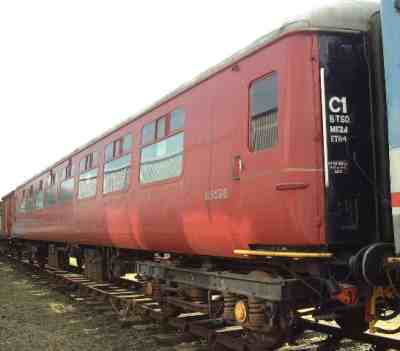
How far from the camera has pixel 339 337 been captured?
232 inches

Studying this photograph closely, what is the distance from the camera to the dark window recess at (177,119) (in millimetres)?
6910

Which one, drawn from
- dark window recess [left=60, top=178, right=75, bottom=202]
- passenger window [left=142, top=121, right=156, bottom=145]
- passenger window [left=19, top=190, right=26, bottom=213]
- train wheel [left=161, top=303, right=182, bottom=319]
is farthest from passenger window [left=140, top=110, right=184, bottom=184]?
passenger window [left=19, top=190, right=26, bottom=213]

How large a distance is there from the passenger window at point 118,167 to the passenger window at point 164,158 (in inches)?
27.0

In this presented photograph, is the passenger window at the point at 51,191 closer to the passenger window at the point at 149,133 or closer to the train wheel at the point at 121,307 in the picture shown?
the train wheel at the point at 121,307

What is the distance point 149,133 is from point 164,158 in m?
0.80

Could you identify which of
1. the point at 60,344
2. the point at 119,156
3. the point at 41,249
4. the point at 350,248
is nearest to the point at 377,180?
the point at 350,248

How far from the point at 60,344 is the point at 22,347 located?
490 millimetres

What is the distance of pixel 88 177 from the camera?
438 inches

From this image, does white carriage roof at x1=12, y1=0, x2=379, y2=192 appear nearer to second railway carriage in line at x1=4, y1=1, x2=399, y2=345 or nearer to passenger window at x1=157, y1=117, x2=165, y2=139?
second railway carriage in line at x1=4, y1=1, x2=399, y2=345

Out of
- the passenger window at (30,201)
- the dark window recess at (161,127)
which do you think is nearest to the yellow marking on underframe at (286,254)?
the dark window recess at (161,127)

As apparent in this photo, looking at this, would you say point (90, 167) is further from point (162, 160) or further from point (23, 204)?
point (23, 204)

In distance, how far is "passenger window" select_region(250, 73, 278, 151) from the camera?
5.12 m

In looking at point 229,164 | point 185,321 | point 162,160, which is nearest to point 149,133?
point 162,160

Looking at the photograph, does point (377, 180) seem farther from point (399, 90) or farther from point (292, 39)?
point (292, 39)
